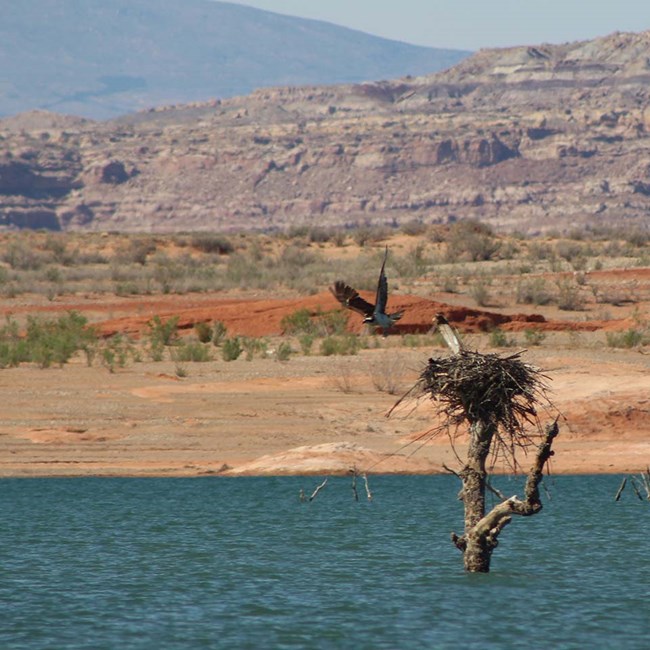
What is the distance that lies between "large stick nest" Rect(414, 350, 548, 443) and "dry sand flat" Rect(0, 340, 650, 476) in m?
8.27

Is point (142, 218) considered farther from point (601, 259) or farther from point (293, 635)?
point (293, 635)

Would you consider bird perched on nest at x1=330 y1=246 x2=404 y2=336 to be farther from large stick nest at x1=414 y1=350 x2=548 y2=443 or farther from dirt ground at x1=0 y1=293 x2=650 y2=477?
dirt ground at x1=0 y1=293 x2=650 y2=477

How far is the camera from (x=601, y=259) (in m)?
65.2

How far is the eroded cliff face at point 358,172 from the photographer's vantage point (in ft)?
470

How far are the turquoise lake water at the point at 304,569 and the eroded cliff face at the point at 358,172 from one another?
11312 cm

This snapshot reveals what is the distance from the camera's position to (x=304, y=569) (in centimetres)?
1712

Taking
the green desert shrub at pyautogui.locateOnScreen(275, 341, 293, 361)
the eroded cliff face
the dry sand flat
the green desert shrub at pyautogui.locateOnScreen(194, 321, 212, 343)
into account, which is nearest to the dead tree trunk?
the dry sand flat

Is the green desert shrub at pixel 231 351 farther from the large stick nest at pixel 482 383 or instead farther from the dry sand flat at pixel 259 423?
the large stick nest at pixel 482 383

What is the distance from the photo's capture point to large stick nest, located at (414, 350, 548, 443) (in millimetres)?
13938

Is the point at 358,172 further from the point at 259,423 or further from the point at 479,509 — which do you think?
the point at 479,509

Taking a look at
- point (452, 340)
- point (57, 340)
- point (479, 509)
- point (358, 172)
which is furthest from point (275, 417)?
point (358, 172)

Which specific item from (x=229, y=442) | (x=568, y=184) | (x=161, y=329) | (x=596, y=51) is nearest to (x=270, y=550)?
(x=229, y=442)

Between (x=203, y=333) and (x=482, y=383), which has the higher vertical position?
(x=482, y=383)

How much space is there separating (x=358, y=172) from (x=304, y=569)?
442ft
